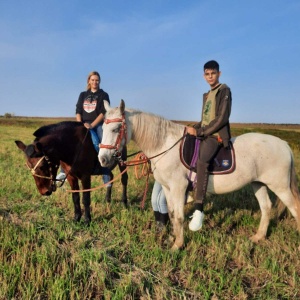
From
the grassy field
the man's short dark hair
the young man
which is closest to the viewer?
the grassy field

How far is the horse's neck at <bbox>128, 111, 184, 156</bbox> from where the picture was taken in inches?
157

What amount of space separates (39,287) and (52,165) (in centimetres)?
232

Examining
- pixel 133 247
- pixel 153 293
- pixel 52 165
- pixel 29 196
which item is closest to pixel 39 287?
pixel 153 293

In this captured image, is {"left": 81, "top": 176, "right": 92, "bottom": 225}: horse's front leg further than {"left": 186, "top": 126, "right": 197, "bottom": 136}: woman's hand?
Yes

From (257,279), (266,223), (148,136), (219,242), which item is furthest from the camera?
(266,223)

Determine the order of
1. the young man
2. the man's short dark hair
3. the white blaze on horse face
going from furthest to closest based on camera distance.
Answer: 1. the man's short dark hair
2. the young man
3. the white blaze on horse face

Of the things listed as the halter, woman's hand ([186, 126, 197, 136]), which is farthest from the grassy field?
woman's hand ([186, 126, 197, 136])

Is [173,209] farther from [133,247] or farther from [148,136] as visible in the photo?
[148,136]

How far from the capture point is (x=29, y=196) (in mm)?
6629

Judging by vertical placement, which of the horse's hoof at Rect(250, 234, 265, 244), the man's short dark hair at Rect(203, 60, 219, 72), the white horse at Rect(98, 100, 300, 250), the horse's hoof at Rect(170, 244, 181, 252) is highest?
the man's short dark hair at Rect(203, 60, 219, 72)

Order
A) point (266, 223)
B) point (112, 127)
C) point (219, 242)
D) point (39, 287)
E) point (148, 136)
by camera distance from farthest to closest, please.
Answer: point (266, 223) → point (219, 242) → point (148, 136) → point (112, 127) → point (39, 287)

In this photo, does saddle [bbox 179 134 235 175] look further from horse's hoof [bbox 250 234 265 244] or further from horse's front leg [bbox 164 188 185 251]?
horse's hoof [bbox 250 234 265 244]

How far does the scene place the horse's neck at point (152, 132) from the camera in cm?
400

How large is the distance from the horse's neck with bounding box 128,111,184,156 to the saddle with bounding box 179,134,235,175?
19cm
